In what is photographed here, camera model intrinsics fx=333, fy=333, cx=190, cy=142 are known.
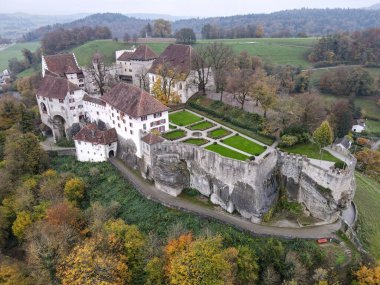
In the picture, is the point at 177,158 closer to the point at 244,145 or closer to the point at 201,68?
the point at 244,145

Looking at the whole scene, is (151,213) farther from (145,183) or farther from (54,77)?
(54,77)

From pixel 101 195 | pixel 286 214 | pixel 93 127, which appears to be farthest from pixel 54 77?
pixel 286 214

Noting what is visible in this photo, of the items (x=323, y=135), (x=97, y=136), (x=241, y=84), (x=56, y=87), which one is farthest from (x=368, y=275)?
(x=56, y=87)

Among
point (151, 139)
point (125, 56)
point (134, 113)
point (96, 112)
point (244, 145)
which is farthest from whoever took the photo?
point (125, 56)

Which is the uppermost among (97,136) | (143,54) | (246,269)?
(143,54)

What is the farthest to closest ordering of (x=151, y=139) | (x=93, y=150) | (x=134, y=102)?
(x=93, y=150)
(x=134, y=102)
(x=151, y=139)

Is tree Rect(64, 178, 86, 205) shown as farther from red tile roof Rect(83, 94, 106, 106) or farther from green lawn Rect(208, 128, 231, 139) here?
green lawn Rect(208, 128, 231, 139)

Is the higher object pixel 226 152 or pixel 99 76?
pixel 99 76
